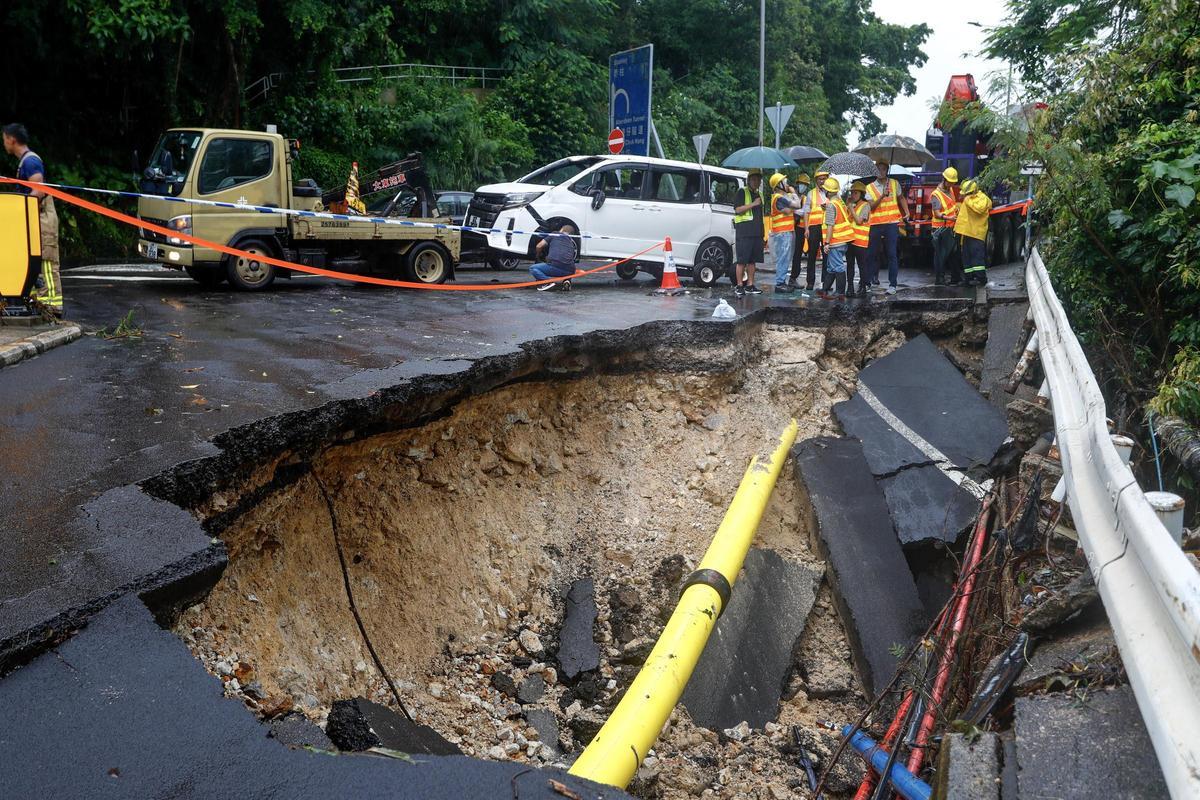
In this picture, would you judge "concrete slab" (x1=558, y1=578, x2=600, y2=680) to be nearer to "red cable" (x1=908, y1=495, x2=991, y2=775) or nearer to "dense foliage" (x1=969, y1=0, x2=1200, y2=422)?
"red cable" (x1=908, y1=495, x2=991, y2=775)

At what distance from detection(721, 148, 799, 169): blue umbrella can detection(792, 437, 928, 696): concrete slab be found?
29.3 ft

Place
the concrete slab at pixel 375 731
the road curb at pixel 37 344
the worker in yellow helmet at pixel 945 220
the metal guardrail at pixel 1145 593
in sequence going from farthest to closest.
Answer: the worker in yellow helmet at pixel 945 220
the road curb at pixel 37 344
the concrete slab at pixel 375 731
the metal guardrail at pixel 1145 593

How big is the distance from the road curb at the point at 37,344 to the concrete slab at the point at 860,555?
5.93 meters

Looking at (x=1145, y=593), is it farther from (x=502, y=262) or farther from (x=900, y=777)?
(x=502, y=262)

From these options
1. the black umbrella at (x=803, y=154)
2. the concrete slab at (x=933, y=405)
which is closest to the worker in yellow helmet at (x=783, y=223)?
the concrete slab at (x=933, y=405)

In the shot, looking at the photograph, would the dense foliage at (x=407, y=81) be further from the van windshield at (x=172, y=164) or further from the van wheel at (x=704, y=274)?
the van wheel at (x=704, y=274)

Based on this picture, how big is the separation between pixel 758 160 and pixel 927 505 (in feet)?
33.0

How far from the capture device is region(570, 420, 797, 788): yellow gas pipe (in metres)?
3.55

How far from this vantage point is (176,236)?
10898 millimetres

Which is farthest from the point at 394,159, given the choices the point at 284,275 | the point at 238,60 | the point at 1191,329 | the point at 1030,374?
the point at 1191,329

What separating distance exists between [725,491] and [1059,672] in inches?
193

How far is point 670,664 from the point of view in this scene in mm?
4344

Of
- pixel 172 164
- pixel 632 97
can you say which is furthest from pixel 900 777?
pixel 632 97

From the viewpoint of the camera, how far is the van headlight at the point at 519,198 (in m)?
14.4
